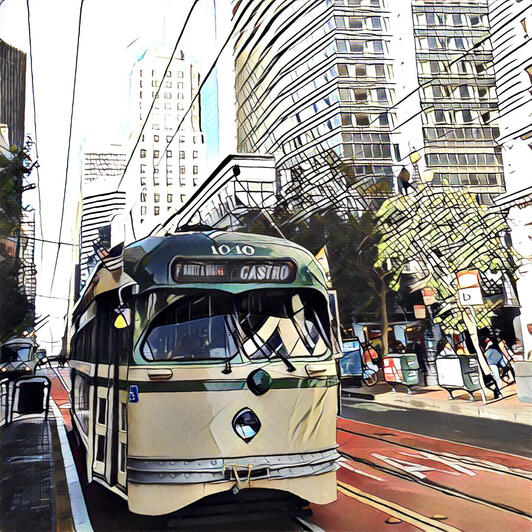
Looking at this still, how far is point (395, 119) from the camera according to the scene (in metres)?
6.68

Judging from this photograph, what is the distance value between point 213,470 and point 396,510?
1.77 meters

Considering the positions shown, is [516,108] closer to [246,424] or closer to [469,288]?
[469,288]

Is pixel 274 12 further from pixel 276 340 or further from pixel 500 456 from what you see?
pixel 500 456

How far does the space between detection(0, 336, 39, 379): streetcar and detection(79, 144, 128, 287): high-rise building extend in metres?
0.98

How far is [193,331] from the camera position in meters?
4.35

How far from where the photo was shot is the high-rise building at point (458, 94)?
6758 millimetres

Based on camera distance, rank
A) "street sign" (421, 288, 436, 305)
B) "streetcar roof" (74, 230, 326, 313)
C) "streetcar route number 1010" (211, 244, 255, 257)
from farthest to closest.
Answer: "street sign" (421, 288, 436, 305) → "streetcar route number 1010" (211, 244, 255, 257) → "streetcar roof" (74, 230, 326, 313)

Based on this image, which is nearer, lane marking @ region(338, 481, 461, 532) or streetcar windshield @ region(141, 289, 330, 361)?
streetcar windshield @ region(141, 289, 330, 361)

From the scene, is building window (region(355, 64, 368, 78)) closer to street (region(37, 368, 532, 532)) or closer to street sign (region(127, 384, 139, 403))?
street (region(37, 368, 532, 532))

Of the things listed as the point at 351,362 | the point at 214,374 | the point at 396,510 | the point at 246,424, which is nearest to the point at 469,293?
the point at 351,362

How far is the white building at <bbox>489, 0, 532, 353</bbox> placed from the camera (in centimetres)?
684

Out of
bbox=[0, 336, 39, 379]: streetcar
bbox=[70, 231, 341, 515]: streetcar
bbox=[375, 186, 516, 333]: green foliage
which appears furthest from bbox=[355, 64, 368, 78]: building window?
bbox=[0, 336, 39, 379]: streetcar

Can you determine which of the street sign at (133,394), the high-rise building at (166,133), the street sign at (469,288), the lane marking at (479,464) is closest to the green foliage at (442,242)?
the street sign at (469,288)

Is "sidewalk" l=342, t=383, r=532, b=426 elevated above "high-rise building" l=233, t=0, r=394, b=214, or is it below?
below
